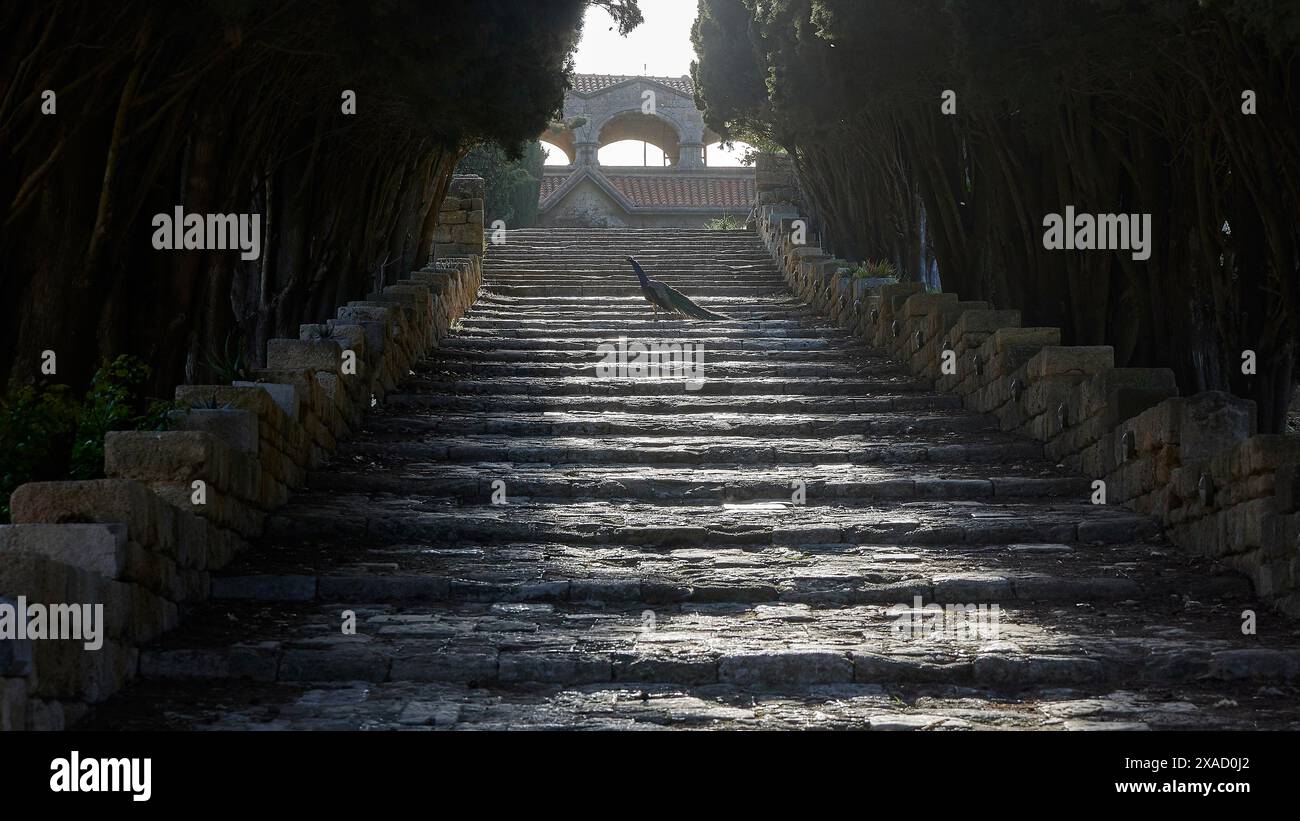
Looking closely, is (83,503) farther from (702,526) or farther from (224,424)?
(702,526)

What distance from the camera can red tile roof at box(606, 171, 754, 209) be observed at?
160 ft

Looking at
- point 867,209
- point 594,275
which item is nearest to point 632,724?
point 867,209

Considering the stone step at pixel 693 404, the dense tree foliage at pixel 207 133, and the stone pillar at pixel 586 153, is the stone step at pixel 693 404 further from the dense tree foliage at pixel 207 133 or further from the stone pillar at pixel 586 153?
the stone pillar at pixel 586 153

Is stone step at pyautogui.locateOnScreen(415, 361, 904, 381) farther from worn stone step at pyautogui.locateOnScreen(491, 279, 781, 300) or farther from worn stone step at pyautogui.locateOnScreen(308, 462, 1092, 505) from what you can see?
worn stone step at pyautogui.locateOnScreen(491, 279, 781, 300)

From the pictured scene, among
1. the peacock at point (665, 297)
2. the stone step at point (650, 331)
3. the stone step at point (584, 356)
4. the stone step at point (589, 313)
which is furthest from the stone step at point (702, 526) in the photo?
the stone step at point (589, 313)

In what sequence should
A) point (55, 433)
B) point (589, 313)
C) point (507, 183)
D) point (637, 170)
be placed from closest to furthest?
point (55, 433)
point (589, 313)
point (507, 183)
point (637, 170)

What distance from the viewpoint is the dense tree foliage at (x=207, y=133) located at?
10.9 meters

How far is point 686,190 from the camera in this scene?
49.6 m

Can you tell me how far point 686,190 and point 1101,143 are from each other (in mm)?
35168

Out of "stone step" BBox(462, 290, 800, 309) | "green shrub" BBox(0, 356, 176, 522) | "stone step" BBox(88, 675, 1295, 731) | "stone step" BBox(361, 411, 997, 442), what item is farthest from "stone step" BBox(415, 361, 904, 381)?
"stone step" BBox(88, 675, 1295, 731)

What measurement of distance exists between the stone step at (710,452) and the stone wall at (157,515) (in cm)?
68

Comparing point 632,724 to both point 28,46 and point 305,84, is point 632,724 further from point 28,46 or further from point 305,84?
point 305,84

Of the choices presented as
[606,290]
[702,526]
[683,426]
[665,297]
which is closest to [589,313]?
[665,297]

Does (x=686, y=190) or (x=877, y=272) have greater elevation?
(x=686, y=190)
